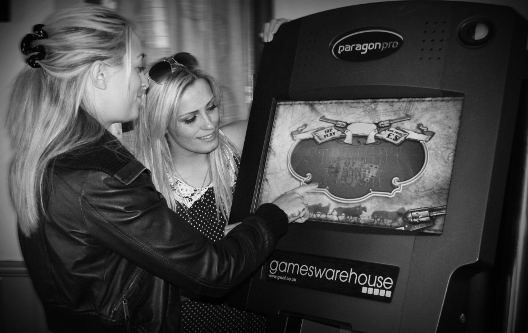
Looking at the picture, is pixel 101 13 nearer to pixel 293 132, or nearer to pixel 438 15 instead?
pixel 293 132

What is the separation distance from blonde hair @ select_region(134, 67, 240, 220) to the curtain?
1.43 feet

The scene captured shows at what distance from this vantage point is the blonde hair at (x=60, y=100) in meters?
0.88

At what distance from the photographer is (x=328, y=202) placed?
934 millimetres

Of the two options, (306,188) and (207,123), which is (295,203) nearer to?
(306,188)

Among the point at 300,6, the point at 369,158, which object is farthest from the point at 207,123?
the point at 300,6

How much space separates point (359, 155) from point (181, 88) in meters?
0.62

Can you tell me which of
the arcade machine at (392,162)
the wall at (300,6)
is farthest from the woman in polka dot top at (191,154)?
the wall at (300,6)

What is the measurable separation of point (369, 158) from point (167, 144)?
72 cm

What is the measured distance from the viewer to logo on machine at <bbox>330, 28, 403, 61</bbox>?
0.92 m

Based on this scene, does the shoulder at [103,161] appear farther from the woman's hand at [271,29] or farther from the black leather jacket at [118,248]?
the woman's hand at [271,29]

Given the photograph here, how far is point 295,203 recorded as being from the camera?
0.93 metres

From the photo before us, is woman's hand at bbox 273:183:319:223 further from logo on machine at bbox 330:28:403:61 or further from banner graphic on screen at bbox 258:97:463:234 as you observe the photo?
logo on machine at bbox 330:28:403:61

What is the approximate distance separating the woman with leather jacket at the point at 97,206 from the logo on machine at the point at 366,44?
0.97 feet

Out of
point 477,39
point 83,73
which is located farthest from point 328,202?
point 83,73
